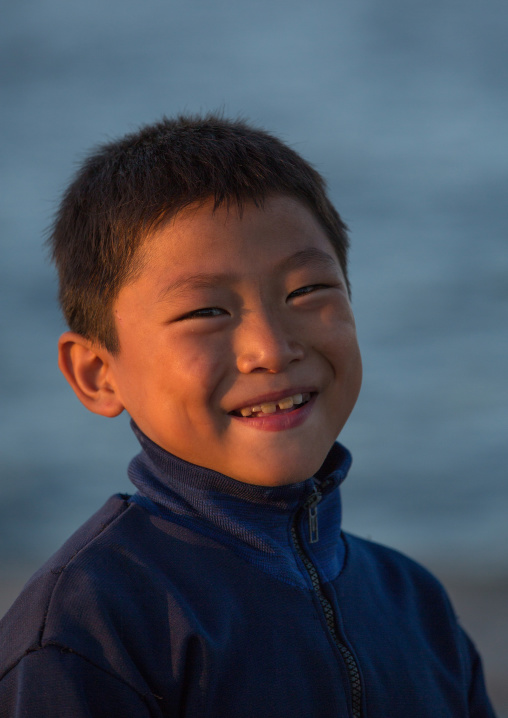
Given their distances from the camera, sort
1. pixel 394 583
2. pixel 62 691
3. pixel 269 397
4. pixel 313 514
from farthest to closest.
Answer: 1. pixel 394 583
2. pixel 313 514
3. pixel 269 397
4. pixel 62 691

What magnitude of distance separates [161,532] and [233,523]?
121 mm

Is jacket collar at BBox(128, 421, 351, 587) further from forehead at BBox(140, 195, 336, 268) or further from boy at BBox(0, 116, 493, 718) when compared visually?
forehead at BBox(140, 195, 336, 268)

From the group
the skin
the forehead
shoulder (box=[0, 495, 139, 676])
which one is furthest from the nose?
shoulder (box=[0, 495, 139, 676])

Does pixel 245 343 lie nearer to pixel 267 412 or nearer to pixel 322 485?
pixel 267 412

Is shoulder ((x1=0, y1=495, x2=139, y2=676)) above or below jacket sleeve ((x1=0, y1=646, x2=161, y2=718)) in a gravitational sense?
above

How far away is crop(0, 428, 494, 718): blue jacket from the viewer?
1.15 m

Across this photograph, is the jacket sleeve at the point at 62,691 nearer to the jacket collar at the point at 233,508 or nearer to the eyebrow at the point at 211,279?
the jacket collar at the point at 233,508

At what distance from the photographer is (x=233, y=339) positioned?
4.47ft

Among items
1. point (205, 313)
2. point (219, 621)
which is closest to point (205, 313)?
point (205, 313)

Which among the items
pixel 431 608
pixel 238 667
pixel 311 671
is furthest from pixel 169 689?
pixel 431 608

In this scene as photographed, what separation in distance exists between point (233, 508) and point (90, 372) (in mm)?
387

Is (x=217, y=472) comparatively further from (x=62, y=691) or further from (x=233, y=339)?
(x=62, y=691)

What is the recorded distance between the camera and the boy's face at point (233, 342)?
1.36m

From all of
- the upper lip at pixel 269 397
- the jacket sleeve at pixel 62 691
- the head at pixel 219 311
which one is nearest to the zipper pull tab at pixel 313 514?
the head at pixel 219 311
